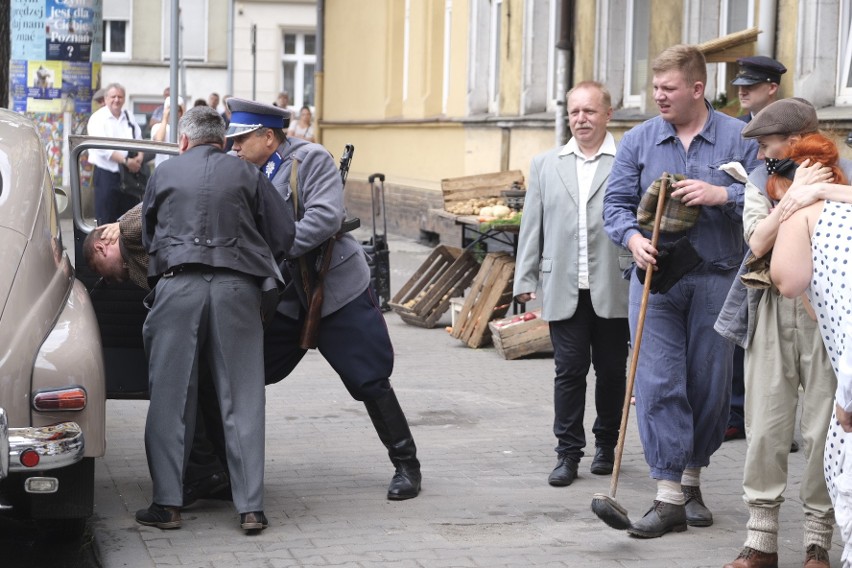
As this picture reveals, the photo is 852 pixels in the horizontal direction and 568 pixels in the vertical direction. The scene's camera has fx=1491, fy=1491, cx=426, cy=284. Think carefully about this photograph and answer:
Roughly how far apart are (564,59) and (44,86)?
5.40 meters

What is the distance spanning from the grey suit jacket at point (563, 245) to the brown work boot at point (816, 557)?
1.81m

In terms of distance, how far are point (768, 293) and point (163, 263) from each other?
238 centimetres

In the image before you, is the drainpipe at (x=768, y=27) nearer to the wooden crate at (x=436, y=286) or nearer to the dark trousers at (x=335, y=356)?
the wooden crate at (x=436, y=286)

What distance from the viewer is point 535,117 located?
1681 cm

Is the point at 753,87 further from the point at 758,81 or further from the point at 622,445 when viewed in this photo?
the point at 622,445

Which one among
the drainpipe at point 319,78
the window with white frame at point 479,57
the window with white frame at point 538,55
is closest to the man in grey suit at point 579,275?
the window with white frame at point 538,55

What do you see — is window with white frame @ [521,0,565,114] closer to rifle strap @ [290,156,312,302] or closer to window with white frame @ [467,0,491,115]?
window with white frame @ [467,0,491,115]

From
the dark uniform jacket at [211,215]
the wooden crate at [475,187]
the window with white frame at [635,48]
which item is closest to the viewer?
the dark uniform jacket at [211,215]

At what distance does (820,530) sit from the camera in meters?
5.48

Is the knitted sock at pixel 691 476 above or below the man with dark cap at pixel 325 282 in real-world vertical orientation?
below

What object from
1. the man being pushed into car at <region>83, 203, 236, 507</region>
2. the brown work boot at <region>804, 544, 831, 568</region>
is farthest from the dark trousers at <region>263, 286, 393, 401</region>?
the brown work boot at <region>804, 544, 831, 568</region>

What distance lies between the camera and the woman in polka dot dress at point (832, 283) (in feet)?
15.7

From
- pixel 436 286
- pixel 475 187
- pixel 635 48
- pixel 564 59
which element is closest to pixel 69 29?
pixel 475 187

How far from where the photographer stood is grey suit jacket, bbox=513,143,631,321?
7.03 metres
